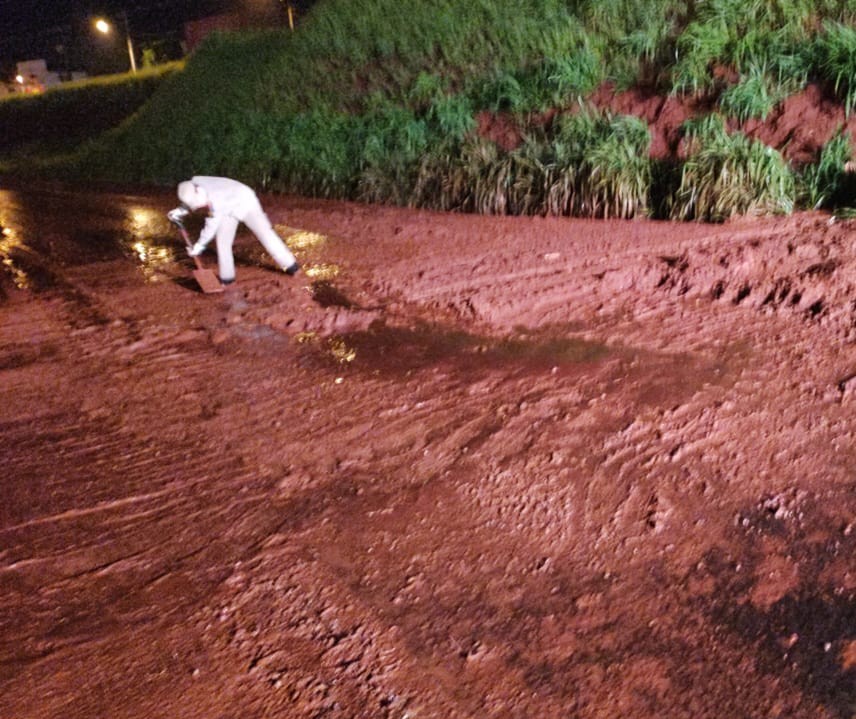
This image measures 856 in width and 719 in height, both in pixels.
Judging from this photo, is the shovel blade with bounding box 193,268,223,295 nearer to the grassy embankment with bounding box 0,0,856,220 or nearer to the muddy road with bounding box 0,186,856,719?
the muddy road with bounding box 0,186,856,719

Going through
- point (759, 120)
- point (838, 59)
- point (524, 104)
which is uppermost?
point (838, 59)

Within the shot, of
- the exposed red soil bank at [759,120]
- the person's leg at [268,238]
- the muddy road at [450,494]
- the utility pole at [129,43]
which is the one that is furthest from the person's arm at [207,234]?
the utility pole at [129,43]

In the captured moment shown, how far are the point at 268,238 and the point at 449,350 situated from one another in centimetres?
281

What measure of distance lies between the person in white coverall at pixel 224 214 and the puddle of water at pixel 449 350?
1.96 meters

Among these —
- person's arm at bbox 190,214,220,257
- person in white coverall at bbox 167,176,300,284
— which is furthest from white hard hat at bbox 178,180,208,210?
person's arm at bbox 190,214,220,257

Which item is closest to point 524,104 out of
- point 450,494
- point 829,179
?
point 829,179

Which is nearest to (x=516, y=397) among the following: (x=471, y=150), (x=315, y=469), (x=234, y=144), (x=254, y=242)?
(x=315, y=469)

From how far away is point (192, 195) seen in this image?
6340mm

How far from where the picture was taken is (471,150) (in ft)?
32.0

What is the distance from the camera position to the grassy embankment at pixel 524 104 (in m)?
7.65

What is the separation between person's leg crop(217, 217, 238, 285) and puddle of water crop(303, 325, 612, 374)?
1971 mm

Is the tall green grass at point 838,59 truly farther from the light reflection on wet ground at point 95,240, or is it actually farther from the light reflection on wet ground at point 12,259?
the light reflection on wet ground at point 12,259

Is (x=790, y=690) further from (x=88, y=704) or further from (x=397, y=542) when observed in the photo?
(x=88, y=704)

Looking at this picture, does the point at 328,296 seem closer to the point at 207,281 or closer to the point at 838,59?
the point at 207,281
